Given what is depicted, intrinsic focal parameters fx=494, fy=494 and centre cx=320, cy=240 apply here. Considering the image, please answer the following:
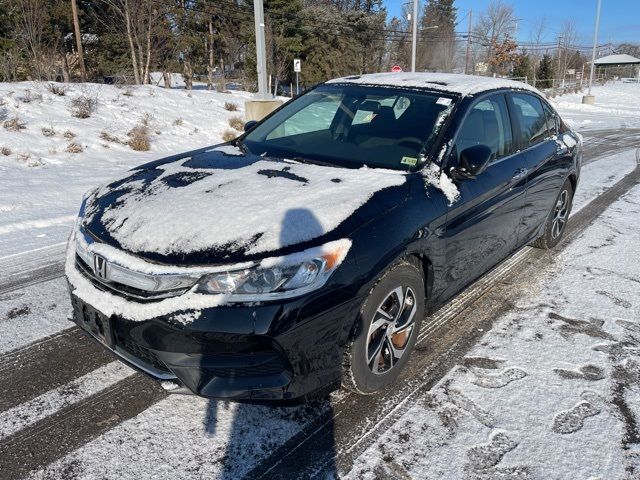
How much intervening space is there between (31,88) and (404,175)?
40.9ft

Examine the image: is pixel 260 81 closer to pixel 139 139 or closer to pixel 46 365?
pixel 139 139

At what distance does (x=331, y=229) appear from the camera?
2.32 metres

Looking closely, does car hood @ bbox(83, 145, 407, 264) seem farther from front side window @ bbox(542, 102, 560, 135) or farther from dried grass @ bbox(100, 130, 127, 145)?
dried grass @ bbox(100, 130, 127, 145)

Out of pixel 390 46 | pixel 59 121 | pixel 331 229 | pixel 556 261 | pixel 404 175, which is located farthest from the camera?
pixel 390 46

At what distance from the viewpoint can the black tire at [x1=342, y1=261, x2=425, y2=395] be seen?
240 centimetres

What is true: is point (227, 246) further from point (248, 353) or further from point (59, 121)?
point (59, 121)

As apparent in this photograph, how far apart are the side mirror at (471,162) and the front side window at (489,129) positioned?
8 cm

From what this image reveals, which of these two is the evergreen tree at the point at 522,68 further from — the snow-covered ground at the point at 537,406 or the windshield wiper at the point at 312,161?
the windshield wiper at the point at 312,161

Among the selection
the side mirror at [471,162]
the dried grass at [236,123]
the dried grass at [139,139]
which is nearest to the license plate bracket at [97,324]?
the side mirror at [471,162]

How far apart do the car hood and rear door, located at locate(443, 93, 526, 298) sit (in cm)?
53

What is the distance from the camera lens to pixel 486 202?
132 inches

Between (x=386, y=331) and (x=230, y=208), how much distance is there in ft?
3.41

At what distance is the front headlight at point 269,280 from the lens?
82.5 inches

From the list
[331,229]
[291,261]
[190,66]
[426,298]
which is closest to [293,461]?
[291,261]
